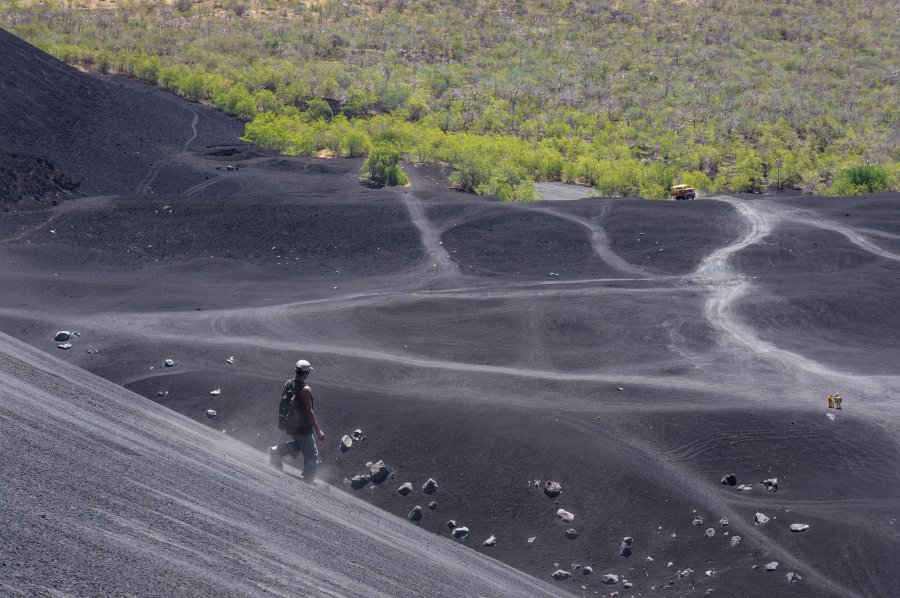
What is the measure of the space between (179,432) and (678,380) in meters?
9.57

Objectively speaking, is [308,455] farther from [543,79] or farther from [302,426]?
[543,79]

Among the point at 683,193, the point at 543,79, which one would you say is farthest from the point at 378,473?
the point at 543,79

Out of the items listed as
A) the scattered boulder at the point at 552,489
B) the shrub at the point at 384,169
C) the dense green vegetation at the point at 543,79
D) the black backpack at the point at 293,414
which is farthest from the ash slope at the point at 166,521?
the dense green vegetation at the point at 543,79

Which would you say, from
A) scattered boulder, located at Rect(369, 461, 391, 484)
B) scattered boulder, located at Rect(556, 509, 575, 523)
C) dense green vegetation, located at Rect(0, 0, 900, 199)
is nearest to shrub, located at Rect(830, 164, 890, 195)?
dense green vegetation, located at Rect(0, 0, 900, 199)

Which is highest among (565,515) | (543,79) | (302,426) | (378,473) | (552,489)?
(543,79)

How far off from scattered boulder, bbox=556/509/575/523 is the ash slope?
4.97ft

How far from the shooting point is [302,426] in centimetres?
994

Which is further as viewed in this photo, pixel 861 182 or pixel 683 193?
pixel 861 182

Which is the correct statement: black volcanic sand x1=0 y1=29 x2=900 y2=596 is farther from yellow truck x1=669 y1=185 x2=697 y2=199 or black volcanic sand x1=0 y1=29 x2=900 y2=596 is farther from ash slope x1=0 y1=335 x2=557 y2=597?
yellow truck x1=669 y1=185 x2=697 y2=199

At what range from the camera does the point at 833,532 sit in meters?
10.8

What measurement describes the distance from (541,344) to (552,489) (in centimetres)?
662

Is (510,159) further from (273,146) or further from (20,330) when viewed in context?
(20,330)

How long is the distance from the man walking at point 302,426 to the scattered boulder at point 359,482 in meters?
2.12

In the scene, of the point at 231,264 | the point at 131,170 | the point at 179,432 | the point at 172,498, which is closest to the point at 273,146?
the point at 131,170
